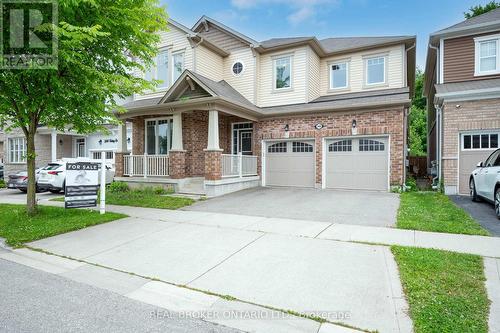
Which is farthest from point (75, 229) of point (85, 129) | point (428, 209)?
point (428, 209)

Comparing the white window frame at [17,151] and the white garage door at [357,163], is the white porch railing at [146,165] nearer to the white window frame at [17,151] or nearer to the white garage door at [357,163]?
the white garage door at [357,163]

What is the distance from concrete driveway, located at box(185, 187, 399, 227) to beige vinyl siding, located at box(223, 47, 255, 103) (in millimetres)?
5469

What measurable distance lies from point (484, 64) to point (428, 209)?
808 cm

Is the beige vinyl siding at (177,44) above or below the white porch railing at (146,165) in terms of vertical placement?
above

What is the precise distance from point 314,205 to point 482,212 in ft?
14.6

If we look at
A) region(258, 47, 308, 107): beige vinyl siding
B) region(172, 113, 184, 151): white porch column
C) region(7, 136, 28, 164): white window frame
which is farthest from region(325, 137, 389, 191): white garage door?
region(7, 136, 28, 164): white window frame

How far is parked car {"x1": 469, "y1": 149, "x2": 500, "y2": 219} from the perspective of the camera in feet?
25.0

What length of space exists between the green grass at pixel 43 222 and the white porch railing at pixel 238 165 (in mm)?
5106

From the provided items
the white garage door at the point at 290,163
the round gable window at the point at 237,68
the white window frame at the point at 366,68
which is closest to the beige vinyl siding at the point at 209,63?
the round gable window at the point at 237,68

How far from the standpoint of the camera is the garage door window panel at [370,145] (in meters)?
12.3

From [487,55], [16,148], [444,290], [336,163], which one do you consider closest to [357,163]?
[336,163]

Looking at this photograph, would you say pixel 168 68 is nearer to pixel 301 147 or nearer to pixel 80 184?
pixel 301 147

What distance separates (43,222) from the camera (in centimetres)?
742

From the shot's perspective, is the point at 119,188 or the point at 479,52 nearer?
the point at 479,52
